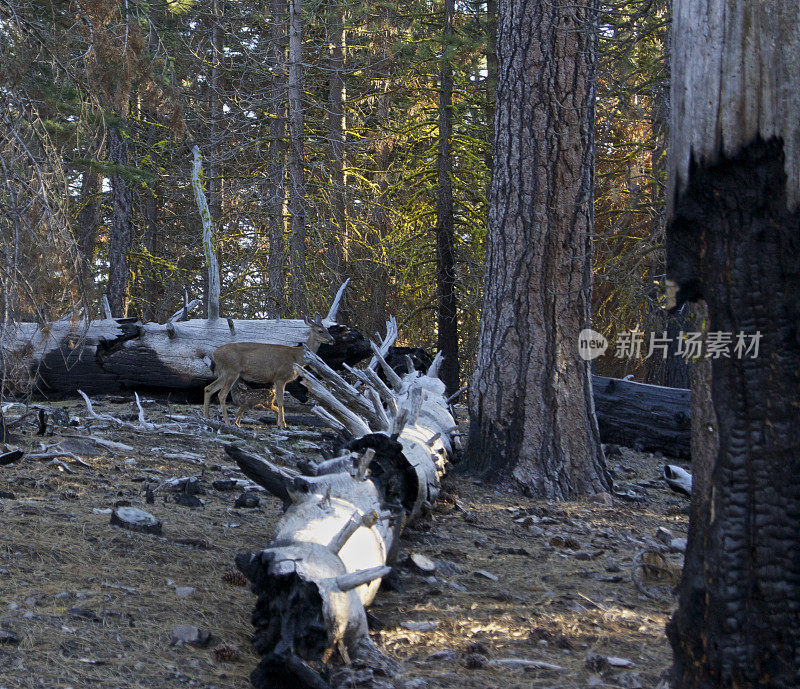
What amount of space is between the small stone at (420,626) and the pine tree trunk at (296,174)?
13.0 metres

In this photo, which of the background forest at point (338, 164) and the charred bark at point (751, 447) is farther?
the background forest at point (338, 164)

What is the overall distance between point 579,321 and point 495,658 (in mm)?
4736

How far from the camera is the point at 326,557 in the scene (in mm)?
3465

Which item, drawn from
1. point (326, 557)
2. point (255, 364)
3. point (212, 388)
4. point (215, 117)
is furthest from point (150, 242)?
point (326, 557)

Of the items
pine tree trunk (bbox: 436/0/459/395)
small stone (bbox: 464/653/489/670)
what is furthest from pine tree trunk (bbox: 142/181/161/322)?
small stone (bbox: 464/653/489/670)

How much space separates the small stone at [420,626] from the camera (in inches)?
151

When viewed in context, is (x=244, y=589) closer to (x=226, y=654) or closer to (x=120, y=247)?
(x=226, y=654)

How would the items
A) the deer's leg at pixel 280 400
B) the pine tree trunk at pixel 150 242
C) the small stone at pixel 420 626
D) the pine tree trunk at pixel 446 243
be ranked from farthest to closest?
the pine tree trunk at pixel 150 242
the pine tree trunk at pixel 446 243
the deer's leg at pixel 280 400
the small stone at pixel 420 626

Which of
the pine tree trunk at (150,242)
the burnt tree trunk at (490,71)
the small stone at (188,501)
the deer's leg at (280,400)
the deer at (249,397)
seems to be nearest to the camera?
the small stone at (188,501)

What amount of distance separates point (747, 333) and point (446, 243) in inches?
549

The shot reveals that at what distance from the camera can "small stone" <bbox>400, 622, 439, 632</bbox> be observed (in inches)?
151

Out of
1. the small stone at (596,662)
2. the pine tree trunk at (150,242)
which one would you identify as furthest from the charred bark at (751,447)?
the pine tree trunk at (150,242)

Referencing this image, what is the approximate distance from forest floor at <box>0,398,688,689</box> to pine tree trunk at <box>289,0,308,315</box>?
31.3 feet

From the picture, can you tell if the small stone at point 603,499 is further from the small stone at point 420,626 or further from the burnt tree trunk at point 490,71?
the burnt tree trunk at point 490,71
